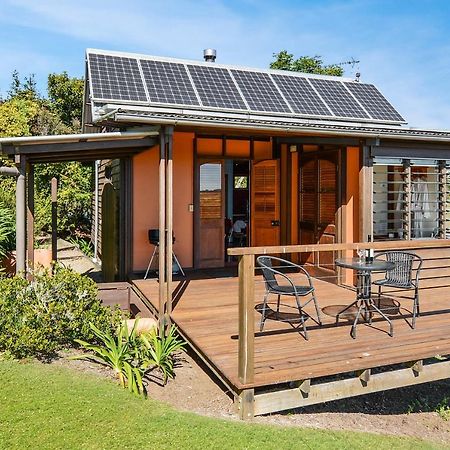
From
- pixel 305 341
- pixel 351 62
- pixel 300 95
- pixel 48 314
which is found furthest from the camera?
pixel 351 62

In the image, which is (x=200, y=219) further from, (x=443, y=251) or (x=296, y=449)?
(x=296, y=449)

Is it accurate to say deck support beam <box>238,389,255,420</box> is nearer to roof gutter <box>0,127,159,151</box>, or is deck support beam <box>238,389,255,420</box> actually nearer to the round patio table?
the round patio table

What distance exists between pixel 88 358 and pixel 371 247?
138 inches

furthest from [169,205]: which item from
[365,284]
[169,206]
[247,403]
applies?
[247,403]

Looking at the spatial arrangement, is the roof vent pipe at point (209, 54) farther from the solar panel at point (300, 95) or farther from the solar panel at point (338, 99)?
the solar panel at point (338, 99)

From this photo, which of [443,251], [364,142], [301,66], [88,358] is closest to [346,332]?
[88,358]

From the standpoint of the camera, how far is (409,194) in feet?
28.0

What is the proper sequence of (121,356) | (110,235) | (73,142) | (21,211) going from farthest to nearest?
(110,235)
(73,142)
(21,211)
(121,356)

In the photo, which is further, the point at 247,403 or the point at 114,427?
the point at 247,403

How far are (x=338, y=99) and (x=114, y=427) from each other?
1040cm

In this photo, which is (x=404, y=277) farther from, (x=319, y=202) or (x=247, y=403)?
(x=319, y=202)

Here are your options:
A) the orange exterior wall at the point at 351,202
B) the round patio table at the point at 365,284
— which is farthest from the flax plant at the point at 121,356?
the orange exterior wall at the point at 351,202

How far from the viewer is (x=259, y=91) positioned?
1139 cm

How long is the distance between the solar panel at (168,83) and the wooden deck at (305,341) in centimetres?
459
